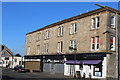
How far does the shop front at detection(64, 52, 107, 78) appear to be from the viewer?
93.9 ft

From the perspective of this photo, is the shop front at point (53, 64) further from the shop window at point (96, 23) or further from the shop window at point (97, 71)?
the shop window at point (96, 23)

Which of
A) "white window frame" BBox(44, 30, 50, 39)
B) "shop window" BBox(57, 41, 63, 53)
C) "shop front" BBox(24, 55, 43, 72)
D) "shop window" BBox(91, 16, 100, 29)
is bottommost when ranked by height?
"shop front" BBox(24, 55, 43, 72)

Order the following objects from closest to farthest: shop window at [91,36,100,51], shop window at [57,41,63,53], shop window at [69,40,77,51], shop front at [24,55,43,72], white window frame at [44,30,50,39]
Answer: shop window at [91,36,100,51], shop window at [69,40,77,51], shop window at [57,41,63,53], white window frame at [44,30,50,39], shop front at [24,55,43,72]

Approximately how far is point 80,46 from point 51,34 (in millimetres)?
10758

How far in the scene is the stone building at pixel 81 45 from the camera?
28703mm

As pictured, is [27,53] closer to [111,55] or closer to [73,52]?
[73,52]

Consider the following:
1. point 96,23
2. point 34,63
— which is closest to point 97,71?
point 96,23

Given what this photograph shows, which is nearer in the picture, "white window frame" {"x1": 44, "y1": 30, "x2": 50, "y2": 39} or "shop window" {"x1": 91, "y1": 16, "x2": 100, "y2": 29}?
"shop window" {"x1": 91, "y1": 16, "x2": 100, "y2": 29}

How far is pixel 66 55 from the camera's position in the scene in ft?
118

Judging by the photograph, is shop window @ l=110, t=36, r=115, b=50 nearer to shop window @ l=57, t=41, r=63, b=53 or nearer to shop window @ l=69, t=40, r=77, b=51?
shop window @ l=69, t=40, r=77, b=51

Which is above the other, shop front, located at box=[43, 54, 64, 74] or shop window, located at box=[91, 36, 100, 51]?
shop window, located at box=[91, 36, 100, 51]

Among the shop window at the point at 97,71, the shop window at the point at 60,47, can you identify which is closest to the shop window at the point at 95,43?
the shop window at the point at 97,71

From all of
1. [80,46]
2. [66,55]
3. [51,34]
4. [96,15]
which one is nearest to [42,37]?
[51,34]

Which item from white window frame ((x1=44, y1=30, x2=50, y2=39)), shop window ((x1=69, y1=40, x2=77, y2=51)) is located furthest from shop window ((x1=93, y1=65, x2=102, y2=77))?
white window frame ((x1=44, y1=30, x2=50, y2=39))
